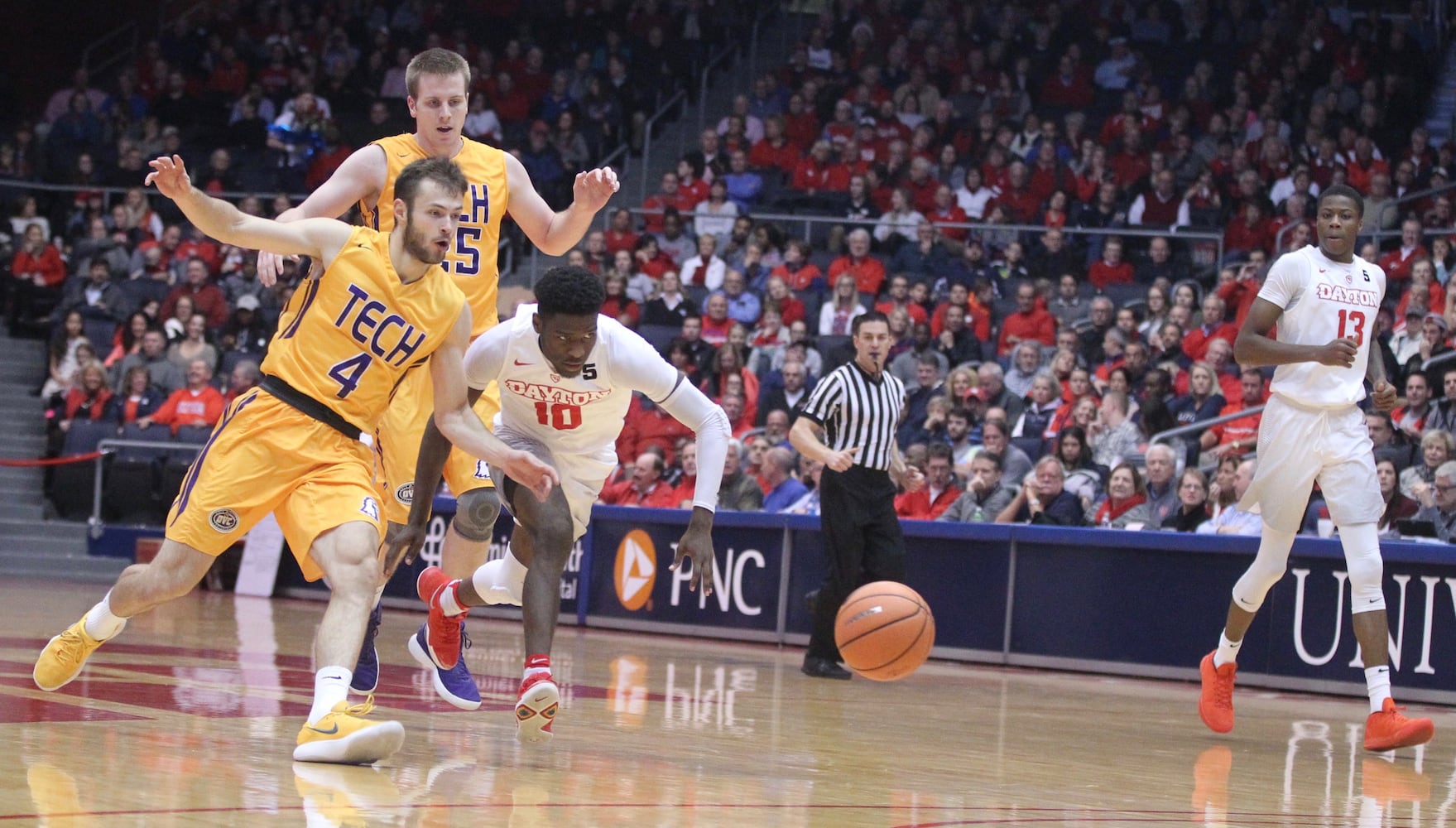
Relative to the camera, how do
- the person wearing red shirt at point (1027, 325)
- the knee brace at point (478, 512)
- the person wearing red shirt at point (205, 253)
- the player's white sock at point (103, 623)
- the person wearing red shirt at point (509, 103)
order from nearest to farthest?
1. the player's white sock at point (103, 623)
2. the knee brace at point (478, 512)
3. the person wearing red shirt at point (1027, 325)
4. the person wearing red shirt at point (205, 253)
5. the person wearing red shirt at point (509, 103)

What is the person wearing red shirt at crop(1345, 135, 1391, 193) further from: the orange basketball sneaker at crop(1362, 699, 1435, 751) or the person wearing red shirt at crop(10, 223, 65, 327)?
the person wearing red shirt at crop(10, 223, 65, 327)

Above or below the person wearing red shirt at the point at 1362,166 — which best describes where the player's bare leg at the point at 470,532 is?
below

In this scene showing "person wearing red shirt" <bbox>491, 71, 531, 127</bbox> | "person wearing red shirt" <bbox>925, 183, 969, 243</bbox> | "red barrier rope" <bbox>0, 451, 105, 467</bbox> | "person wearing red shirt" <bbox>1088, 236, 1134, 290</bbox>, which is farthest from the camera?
"person wearing red shirt" <bbox>491, 71, 531, 127</bbox>

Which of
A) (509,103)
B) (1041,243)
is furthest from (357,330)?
(509,103)

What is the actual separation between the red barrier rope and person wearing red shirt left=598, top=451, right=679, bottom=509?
5.66m

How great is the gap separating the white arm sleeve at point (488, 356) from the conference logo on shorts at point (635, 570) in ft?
23.1

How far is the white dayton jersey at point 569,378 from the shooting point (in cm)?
655

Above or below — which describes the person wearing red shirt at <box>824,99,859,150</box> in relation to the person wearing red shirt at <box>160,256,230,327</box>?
above

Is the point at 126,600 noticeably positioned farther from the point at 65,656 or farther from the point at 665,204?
the point at 665,204

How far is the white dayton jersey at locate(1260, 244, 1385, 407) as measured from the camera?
7.79 meters

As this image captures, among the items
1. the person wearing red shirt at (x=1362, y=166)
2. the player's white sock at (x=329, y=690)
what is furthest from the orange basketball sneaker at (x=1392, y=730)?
the person wearing red shirt at (x=1362, y=166)

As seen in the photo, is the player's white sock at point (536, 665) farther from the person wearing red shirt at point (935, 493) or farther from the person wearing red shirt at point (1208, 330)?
the person wearing red shirt at point (1208, 330)

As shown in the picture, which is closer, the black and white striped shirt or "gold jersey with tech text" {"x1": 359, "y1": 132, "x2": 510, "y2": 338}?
"gold jersey with tech text" {"x1": 359, "y1": 132, "x2": 510, "y2": 338}

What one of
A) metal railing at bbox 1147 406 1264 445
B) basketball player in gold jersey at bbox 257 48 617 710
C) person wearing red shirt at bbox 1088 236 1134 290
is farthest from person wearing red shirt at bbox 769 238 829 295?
basketball player in gold jersey at bbox 257 48 617 710
